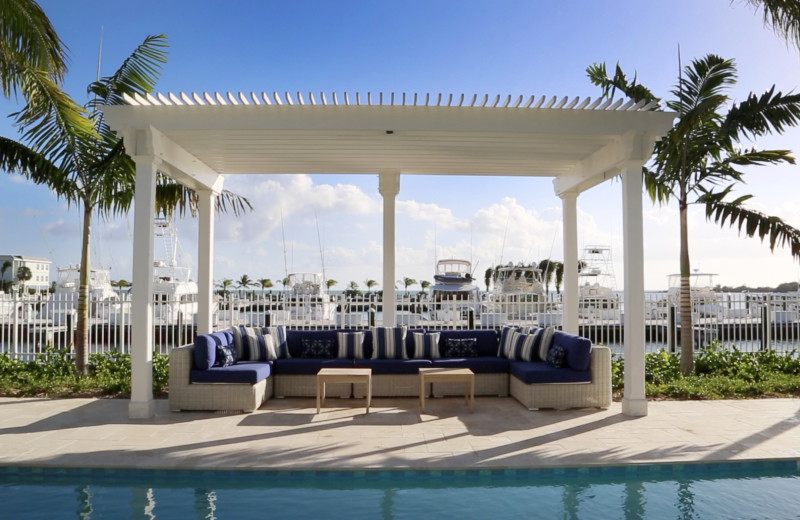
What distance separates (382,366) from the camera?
7.61 meters

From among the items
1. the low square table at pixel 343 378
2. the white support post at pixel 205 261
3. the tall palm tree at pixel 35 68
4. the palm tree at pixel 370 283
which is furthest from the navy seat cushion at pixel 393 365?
the palm tree at pixel 370 283

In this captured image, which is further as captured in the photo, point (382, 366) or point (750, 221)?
point (750, 221)

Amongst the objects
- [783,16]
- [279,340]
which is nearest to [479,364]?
[279,340]

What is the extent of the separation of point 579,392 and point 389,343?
2551 mm

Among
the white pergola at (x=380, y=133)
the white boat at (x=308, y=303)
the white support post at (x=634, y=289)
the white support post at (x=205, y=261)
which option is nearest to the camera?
the white pergola at (x=380, y=133)

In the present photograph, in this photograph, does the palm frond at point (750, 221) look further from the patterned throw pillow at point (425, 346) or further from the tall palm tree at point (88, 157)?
the tall palm tree at point (88, 157)

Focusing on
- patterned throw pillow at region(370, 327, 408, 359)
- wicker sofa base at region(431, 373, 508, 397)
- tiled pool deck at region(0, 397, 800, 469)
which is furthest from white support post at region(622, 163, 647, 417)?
patterned throw pillow at region(370, 327, 408, 359)

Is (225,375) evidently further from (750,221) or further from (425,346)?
(750,221)

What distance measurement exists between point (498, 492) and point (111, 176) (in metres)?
6.87

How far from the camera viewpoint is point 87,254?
849 cm

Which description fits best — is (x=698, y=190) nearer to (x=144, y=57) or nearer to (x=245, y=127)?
(x=245, y=127)

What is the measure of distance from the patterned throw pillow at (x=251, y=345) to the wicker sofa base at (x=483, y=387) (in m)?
2.26

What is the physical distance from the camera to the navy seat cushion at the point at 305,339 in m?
8.12

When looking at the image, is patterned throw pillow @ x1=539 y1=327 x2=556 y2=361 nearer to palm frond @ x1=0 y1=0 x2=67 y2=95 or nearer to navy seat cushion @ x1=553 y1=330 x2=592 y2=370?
navy seat cushion @ x1=553 y1=330 x2=592 y2=370
